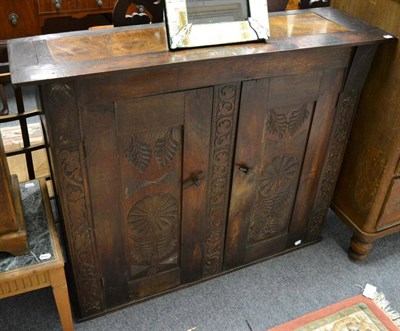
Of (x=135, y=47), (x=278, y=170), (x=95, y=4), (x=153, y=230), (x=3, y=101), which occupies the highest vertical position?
(x=135, y=47)

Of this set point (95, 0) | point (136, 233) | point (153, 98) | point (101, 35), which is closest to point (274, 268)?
point (136, 233)

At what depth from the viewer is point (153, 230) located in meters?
1.40

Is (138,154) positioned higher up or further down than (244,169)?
higher up

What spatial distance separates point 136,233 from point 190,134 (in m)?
0.36

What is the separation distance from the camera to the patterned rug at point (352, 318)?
151 cm

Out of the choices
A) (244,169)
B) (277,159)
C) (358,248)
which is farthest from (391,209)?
(244,169)

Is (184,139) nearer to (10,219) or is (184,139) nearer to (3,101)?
(10,219)

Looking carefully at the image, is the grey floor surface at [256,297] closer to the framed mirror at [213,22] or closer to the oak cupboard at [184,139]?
the oak cupboard at [184,139]

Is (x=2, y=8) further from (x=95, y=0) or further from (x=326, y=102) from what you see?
(x=326, y=102)

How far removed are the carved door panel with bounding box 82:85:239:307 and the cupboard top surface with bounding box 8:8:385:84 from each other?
10 centimetres

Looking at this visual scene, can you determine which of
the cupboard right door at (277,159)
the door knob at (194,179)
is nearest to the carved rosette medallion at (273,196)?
the cupboard right door at (277,159)

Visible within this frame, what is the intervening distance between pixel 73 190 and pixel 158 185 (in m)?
0.24

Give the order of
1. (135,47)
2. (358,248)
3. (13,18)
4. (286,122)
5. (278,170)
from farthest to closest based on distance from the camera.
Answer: (13,18), (358,248), (278,170), (286,122), (135,47)

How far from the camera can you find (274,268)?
1.71 meters
